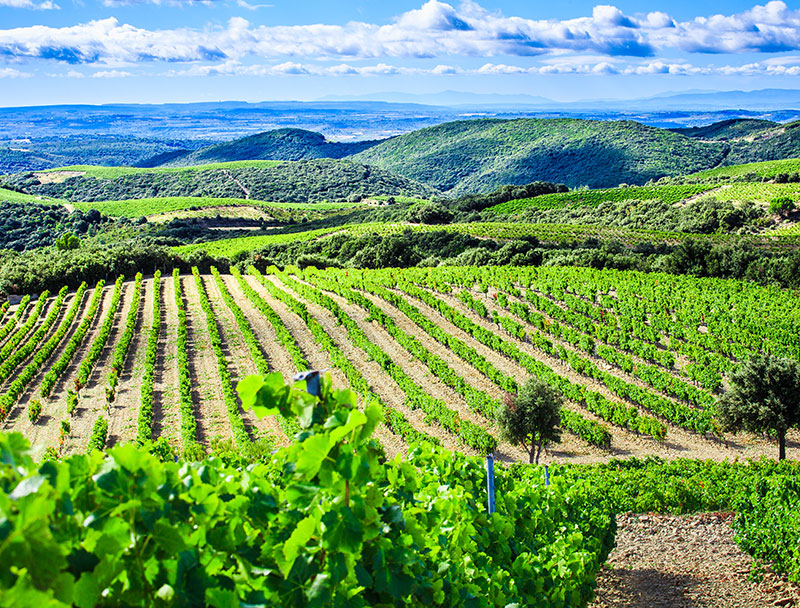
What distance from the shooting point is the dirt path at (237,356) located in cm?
2120

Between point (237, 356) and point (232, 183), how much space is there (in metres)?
130

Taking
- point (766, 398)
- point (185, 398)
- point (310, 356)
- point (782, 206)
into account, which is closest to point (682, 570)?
point (766, 398)

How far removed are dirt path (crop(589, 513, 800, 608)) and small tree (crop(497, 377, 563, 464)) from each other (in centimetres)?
704

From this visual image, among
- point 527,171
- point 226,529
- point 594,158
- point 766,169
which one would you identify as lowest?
point 226,529

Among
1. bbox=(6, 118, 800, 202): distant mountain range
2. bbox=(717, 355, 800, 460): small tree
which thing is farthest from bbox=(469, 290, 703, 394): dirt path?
bbox=(6, 118, 800, 202): distant mountain range

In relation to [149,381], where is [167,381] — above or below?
below

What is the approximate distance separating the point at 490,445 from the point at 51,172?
589 feet

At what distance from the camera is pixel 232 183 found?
150 meters

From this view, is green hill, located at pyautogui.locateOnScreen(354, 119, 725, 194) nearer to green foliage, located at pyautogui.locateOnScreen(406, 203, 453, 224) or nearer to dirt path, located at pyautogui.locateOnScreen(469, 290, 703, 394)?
green foliage, located at pyautogui.locateOnScreen(406, 203, 453, 224)

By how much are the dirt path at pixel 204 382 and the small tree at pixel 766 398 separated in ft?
52.8

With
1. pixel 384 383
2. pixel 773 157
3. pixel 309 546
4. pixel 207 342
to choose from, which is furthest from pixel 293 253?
pixel 773 157

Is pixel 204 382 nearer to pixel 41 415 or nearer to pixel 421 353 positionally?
pixel 41 415

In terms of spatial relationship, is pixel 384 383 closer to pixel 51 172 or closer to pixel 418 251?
pixel 418 251

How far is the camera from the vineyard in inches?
805
